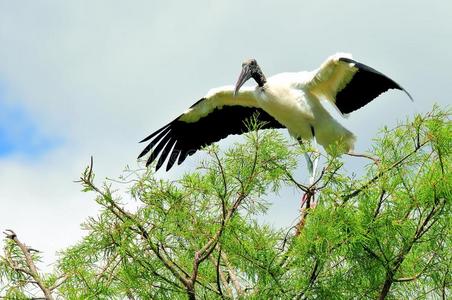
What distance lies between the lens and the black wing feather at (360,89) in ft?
21.7

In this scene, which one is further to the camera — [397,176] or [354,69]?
[354,69]

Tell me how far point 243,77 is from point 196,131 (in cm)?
72

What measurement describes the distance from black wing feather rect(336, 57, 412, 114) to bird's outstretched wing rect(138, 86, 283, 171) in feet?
2.30

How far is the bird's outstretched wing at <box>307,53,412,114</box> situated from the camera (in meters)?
6.64

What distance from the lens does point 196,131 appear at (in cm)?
795

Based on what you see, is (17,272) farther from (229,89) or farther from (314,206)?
(229,89)

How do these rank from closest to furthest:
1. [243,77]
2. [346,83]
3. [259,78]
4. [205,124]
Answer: [346,83] < [259,78] < [243,77] < [205,124]

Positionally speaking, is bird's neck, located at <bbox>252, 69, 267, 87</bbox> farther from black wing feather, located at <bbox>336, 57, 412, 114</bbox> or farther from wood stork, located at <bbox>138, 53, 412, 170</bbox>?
black wing feather, located at <bbox>336, 57, 412, 114</bbox>

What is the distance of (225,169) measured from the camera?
13.3ft

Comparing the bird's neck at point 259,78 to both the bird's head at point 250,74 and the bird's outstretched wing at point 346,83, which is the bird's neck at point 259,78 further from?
the bird's outstretched wing at point 346,83

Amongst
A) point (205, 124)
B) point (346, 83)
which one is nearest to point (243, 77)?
point (205, 124)

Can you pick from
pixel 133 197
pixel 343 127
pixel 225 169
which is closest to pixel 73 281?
pixel 133 197

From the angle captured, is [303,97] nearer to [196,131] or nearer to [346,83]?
[346,83]

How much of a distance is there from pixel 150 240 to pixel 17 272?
2.17 ft
